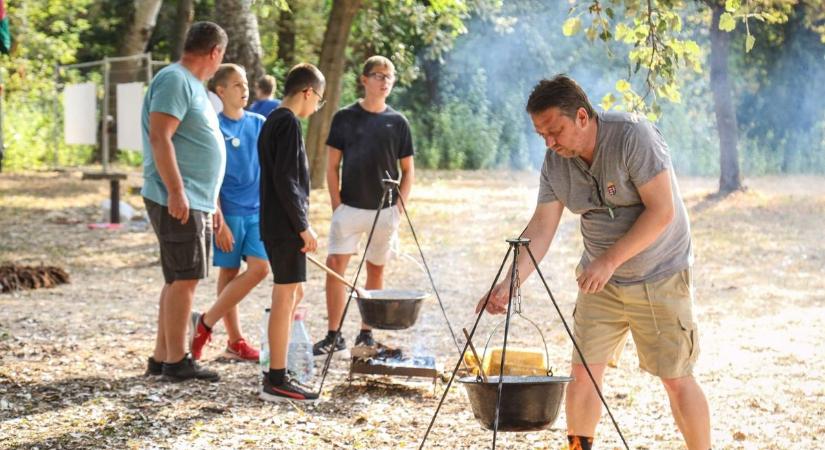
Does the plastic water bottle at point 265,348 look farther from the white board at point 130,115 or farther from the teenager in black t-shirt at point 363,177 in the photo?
the white board at point 130,115

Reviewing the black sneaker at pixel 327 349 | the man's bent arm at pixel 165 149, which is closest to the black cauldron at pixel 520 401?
the man's bent arm at pixel 165 149

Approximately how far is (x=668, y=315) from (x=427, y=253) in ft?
26.4

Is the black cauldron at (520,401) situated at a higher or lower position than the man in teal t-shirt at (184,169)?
lower

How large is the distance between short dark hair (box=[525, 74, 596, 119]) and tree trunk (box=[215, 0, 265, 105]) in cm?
969

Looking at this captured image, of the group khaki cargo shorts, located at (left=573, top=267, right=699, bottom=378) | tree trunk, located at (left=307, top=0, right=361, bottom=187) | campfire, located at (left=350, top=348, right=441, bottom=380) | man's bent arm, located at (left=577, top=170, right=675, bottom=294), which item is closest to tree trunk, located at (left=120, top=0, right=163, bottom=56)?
tree trunk, located at (left=307, top=0, right=361, bottom=187)

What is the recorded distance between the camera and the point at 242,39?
13.2 m

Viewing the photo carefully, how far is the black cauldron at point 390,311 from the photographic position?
550 cm

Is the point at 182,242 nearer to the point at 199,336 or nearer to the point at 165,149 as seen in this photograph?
the point at 165,149

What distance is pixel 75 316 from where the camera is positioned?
788 cm

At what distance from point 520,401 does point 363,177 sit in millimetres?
3301

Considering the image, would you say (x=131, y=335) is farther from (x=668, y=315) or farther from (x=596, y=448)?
(x=668, y=315)

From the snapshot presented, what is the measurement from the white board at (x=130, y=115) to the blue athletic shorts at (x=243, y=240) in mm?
7961

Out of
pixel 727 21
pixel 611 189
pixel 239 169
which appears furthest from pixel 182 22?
pixel 611 189

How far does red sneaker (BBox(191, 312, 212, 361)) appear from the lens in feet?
20.9
